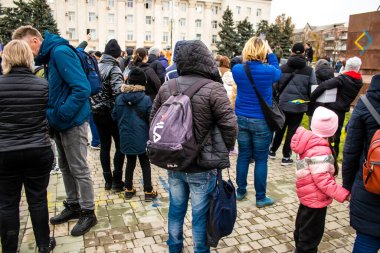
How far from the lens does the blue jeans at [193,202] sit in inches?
113

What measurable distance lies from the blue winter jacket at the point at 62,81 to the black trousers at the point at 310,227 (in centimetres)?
257

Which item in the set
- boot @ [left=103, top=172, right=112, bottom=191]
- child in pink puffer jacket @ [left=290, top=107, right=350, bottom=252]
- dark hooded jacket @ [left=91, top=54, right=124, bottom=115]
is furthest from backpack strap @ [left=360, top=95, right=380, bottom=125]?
boot @ [left=103, top=172, right=112, bottom=191]

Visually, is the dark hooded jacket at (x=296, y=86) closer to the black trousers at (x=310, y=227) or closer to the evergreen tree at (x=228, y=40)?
the black trousers at (x=310, y=227)

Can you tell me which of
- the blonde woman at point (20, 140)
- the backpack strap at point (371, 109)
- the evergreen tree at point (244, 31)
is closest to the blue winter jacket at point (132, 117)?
the blonde woman at point (20, 140)

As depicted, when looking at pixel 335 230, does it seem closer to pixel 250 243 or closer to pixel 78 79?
pixel 250 243

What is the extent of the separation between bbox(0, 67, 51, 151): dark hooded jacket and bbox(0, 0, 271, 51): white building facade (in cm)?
5473

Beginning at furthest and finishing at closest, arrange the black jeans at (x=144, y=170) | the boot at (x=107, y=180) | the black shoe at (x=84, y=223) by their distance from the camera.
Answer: the boot at (x=107, y=180)
the black jeans at (x=144, y=170)
the black shoe at (x=84, y=223)

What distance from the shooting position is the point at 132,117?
450cm

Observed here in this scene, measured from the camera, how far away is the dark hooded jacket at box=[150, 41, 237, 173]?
8.93ft

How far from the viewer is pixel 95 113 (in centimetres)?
478

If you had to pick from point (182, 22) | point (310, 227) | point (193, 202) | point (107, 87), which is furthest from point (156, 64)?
point (182, 22)

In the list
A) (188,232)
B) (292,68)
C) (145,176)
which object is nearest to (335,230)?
(188,232)

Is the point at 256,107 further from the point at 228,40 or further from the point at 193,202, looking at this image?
the point at 228,40

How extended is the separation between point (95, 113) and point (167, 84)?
220cm
